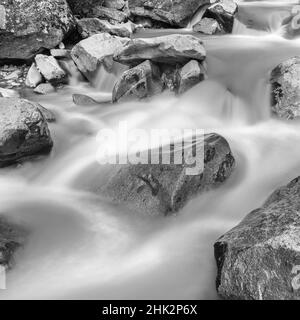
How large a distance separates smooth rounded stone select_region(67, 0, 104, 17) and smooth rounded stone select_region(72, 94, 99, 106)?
4.28 m

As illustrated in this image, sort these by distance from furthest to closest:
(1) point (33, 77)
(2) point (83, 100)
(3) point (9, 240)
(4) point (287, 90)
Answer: (1) point (33, 77), (2) point (83, 100), (4) point (287, 90), (3) point (9, 240)

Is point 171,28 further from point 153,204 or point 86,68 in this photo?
point 153,204

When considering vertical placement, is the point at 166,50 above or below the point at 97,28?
below

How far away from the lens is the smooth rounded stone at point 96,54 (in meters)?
8.48

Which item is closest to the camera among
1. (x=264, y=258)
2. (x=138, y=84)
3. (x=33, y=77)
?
(x=264, y=258)

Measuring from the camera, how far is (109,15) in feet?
37.8

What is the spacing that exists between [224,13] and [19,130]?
6974mm

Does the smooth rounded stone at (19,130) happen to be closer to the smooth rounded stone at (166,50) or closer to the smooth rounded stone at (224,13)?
the smooth rounded stone at (166,50)

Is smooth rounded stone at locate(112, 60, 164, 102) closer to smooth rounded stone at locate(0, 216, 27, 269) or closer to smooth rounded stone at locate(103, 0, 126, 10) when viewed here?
smooth rounded stone at locate(0, 216, 27, 269)

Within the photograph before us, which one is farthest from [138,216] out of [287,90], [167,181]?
[287,90]

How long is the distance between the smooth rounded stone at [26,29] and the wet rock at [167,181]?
202 inches

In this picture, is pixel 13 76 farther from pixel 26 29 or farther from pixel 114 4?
pixel 114 4

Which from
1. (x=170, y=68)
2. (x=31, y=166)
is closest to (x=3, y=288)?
(x=31, y=166)

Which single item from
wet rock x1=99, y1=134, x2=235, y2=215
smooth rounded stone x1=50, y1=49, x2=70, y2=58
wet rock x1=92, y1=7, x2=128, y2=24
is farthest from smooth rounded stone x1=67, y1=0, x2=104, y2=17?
wet rock x1=99, y1=134, x2=235, y2=215
